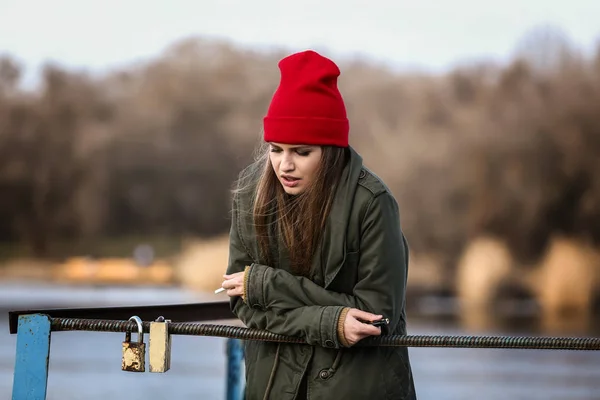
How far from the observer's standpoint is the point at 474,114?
2445cm

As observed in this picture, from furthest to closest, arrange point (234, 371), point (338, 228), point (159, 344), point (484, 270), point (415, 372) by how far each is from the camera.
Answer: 1. point (484, 270)
2. point (415, 372)
3. point (234, 371)
4. point (159, 344)
5. point (338, 228)

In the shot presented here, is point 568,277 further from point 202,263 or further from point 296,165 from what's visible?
point 296,165

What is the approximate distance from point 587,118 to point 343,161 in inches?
826

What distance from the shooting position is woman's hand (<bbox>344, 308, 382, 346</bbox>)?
8.41ft

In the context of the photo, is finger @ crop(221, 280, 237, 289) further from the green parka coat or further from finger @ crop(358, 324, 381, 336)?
finger @ crop(358, 324, 381, 336)

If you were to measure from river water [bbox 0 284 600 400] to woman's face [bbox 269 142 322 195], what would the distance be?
7918 mm

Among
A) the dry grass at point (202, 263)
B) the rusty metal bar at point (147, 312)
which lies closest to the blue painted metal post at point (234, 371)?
the rusty metal bar at point (147, 312)

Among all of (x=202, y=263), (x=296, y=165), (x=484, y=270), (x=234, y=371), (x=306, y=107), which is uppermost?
(x=306, y=107)

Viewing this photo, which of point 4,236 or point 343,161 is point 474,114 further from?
point 343,161

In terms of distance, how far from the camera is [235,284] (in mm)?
2723

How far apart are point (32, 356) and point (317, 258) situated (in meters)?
0.77

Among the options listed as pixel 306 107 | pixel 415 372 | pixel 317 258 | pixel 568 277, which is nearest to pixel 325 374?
pixel 317 258

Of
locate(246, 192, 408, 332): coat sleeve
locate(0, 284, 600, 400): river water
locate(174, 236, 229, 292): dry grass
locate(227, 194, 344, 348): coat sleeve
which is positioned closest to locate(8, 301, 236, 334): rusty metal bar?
locate(227, 194, 344, 348): coat sleeve

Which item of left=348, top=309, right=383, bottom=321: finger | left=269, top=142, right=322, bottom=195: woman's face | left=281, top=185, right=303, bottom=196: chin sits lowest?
left=348, top=309, right=383, bottom=321: finger
